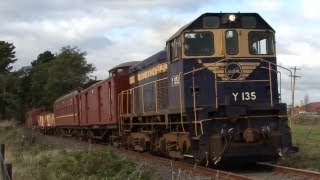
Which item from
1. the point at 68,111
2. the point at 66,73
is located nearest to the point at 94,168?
the point at 68,111

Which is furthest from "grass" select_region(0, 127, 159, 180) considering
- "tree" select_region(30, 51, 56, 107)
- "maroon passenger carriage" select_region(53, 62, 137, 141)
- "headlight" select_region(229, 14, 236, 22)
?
"tree" select_region(30, 51, 56, 107)

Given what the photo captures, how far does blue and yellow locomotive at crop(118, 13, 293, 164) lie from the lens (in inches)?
511

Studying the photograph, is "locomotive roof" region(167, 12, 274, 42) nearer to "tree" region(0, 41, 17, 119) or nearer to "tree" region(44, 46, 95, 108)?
"tree" region(44, 46, 95, 108)

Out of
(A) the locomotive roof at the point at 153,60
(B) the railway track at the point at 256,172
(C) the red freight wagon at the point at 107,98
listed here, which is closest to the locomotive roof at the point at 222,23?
(A) the locomotive roof at the point at 153,60

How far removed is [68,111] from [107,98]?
13.6 meters

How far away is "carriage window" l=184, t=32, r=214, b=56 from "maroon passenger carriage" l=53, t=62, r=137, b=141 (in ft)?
25.9

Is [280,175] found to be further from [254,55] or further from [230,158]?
[254,55]

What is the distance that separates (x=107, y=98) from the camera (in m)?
22.8

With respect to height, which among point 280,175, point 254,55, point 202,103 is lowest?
point 280,175

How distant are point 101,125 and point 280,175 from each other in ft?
44.0

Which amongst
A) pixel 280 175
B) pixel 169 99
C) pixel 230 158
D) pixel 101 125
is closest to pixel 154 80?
pixel 169 99

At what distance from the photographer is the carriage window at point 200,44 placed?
13805 mm

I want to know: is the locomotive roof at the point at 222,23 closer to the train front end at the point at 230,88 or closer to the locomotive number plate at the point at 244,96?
the train front end at the point at 230,88

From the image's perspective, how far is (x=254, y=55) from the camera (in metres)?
13.9
